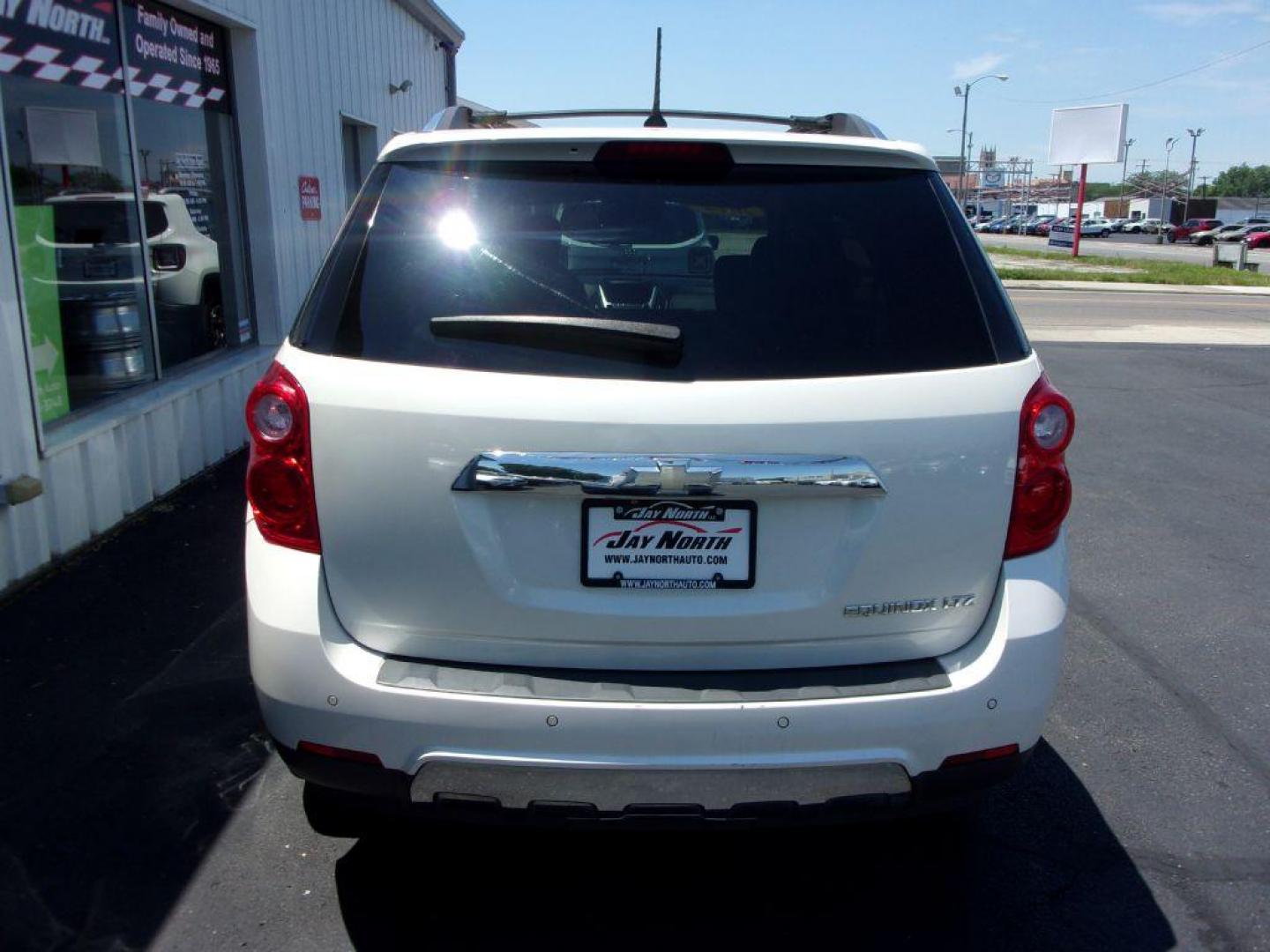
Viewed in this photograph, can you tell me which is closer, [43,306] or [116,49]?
[43,306]

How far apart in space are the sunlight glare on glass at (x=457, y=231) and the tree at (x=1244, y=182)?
152 metres

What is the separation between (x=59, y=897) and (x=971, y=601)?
2334 mm

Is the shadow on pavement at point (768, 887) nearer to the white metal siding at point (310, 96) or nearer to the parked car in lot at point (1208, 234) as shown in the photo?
the white metal siding at point (310, 96)

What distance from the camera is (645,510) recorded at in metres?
2.34

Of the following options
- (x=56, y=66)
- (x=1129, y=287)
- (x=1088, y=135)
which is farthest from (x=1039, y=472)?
(x=1088, y=135)

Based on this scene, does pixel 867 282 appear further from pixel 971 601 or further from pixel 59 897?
pixel 59 897

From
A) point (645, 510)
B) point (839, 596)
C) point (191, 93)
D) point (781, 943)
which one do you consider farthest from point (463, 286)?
point (191, 93)

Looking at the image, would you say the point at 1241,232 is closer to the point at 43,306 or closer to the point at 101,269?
the point at 101,269

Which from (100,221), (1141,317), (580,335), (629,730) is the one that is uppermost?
(100,221)

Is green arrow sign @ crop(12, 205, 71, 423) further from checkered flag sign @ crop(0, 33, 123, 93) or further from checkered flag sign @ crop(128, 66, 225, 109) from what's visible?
checkered flag sign @ crop(128, 66, 225, 109)

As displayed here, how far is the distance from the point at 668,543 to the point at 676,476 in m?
0.15

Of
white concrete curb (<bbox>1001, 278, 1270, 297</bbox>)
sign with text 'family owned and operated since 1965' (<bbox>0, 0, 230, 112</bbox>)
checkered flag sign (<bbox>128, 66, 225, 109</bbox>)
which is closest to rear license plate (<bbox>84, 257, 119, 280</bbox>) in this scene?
sign with text 'family owned and operated since 1965' (<bbox>0, 0, 230, 112</bbox>)

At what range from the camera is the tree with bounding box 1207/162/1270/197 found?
137125mm

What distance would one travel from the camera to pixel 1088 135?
145ft
